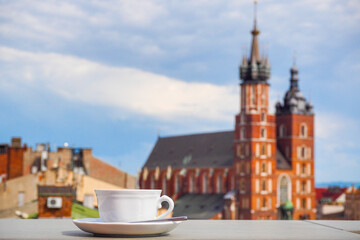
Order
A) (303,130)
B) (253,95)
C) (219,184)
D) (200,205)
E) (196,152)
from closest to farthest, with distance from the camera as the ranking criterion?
1. (253,95)
2. (303,130)
3. (200,205)
4. (219,184)
5. (196,152)

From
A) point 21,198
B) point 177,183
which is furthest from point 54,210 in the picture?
point 177,183

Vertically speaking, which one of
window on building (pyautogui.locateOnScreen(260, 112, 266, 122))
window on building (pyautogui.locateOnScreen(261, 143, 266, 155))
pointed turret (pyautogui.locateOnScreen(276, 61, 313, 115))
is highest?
pointed turret (pyautogui.locateOnScreen(276, 61, 313, 115))

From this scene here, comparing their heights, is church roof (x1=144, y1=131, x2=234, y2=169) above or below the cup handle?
above

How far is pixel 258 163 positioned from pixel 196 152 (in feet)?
51.0

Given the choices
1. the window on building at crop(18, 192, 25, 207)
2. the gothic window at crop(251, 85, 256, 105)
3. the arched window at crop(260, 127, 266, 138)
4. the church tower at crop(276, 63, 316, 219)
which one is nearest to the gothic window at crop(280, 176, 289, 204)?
the church tower at crop(276, 63, 316, 219)

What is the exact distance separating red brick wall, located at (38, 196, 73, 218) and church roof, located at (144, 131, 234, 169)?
198 ft

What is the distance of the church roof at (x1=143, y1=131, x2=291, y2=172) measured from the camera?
3339 inches

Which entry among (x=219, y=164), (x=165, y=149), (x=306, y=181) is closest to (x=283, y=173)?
(x=306, y=181)

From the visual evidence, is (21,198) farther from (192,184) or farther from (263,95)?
(192,184)

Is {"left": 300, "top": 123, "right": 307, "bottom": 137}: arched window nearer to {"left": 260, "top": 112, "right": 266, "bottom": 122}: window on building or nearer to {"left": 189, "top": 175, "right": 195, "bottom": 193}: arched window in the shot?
{"left": 260, "top": 112, "right": 266, "bottom": 122}: window on building

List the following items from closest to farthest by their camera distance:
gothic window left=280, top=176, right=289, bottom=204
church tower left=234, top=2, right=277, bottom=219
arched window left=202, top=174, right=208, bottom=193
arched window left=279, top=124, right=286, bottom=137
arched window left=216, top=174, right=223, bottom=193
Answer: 1. church tower left=234, top=2, right=277, bottom=219
2. gothic window left=280, top=176, right=289, bottom=204
3. arched window left=279, top=124, right=286, bottom=137
4. arched window left=216, top=174, right=223, bottom=193
5. arched window left=202, top=174, right=208, bottom=193

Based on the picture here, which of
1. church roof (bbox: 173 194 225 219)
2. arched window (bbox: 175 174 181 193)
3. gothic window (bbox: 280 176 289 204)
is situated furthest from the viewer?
arched window (bbox: 175 174 181 193)

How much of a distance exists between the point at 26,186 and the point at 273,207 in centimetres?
3969

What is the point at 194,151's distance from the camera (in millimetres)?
92000
